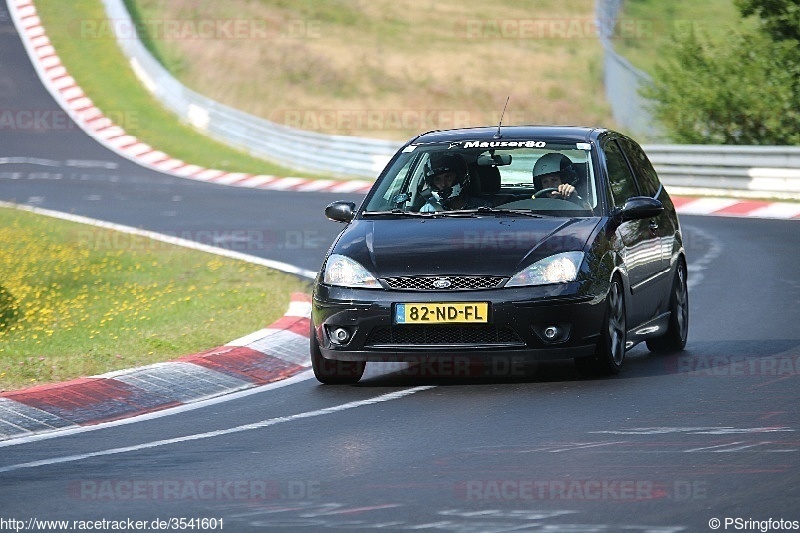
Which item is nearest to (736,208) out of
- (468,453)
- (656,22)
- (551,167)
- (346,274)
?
(551,167)

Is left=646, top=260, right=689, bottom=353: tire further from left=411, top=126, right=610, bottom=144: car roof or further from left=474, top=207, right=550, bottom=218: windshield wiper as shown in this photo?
left=474, top=207, right=550, bottom=218: windshield wiper

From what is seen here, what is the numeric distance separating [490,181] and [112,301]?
5.00 metres

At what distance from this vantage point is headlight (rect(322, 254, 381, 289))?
32.6 ft

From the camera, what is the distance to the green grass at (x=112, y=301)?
11273mm

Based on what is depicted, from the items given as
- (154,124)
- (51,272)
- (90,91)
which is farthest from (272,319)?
(90,91)

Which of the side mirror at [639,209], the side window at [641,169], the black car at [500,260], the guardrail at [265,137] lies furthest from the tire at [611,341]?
the guardrail at [265,137]

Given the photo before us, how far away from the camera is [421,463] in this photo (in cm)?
762

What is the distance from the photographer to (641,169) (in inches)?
477

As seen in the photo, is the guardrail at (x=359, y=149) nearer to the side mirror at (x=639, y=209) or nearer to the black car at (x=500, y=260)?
the black car at (x=500, y=260)

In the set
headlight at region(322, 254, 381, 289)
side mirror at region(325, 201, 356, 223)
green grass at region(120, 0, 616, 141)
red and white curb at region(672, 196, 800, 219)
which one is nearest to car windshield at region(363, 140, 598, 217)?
side mirror at region(325, 201, 356, 223)

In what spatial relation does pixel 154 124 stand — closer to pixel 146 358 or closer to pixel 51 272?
pixel 51 272

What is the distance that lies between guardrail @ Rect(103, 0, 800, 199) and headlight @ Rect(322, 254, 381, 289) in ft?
52.3

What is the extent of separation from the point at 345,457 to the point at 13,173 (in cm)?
2632

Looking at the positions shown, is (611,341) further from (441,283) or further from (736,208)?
(736,208)
